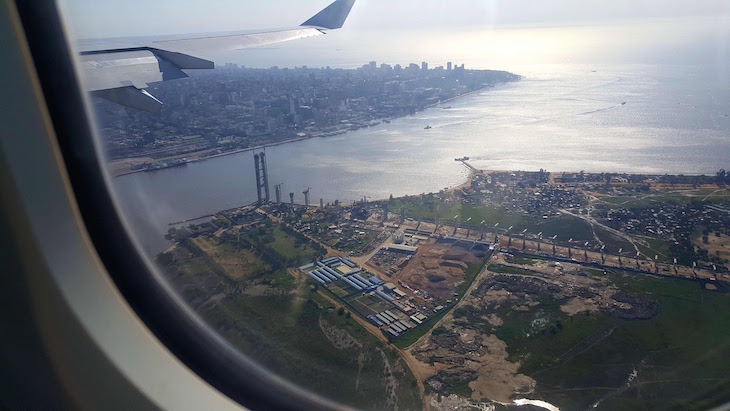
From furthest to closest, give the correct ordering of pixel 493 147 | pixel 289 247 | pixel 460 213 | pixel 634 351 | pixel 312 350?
pixel 493 147, pixel 460 213, pixel 289 247, pixel 634 351, pixel 312 350

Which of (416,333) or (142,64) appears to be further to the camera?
(416,333)

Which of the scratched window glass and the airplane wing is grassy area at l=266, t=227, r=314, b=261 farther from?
the airplane wing

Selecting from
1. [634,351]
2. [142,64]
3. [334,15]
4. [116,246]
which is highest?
[334,15]

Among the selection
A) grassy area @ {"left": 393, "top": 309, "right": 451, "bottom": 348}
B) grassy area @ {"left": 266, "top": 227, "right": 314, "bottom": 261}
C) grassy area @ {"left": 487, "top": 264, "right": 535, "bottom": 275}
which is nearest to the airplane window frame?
grassy area @ {"left": 393, "top": 309, "right": 451, "bottom": 348}

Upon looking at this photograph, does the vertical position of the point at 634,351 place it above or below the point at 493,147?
above

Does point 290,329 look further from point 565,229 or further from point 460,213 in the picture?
point 565,229

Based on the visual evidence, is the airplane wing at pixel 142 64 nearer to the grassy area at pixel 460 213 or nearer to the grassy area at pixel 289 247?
the grassy area at pixel 289 247

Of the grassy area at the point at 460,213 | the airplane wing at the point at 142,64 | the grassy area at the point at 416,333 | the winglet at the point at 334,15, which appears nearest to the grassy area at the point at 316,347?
the grassy area at the point at 416,333

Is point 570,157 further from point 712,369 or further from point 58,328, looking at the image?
point 58,328

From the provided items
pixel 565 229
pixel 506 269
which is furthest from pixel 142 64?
pixel 565 229
